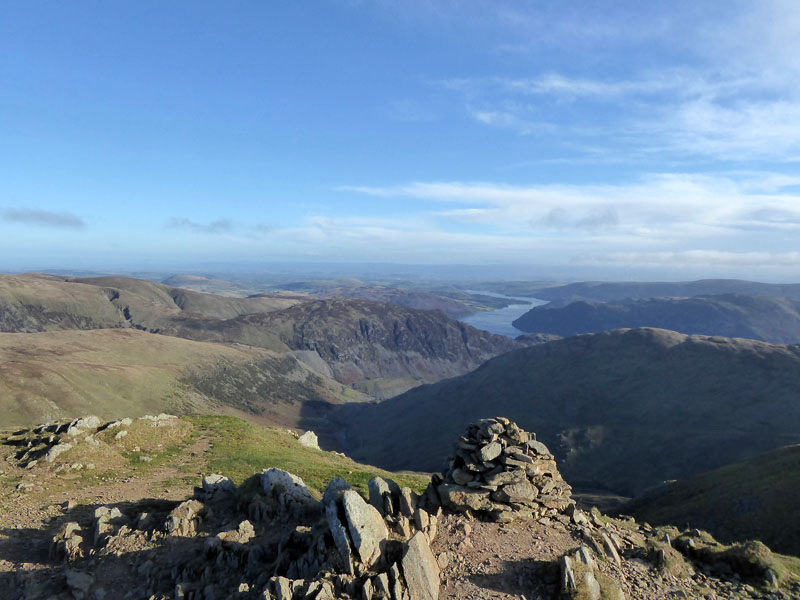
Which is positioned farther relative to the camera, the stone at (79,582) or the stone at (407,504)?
the stone at (407,504)

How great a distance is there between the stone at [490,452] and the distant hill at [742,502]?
39107mm

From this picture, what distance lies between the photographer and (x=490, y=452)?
75.6 feet

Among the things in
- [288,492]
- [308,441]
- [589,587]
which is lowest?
[308,441]

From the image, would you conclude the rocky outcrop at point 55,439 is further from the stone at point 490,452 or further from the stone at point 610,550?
the stone at point 610,550

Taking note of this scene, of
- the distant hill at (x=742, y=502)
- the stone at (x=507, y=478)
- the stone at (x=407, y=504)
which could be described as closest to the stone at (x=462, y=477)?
Answer: the stone at (x=507, y=478)

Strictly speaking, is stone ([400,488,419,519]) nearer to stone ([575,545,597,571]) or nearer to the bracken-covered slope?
stone ([575,545,597,571])

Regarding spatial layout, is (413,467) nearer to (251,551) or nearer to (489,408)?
(489,408)

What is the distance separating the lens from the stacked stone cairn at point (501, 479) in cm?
2155

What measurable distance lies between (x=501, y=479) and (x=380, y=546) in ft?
24.8

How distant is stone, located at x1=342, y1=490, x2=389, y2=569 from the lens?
A: 56.9 feet

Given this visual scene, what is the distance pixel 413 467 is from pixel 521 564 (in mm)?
134313

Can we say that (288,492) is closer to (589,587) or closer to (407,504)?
(407,504)

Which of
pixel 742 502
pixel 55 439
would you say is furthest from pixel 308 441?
pixel 742 502

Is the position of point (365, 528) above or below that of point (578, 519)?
above
